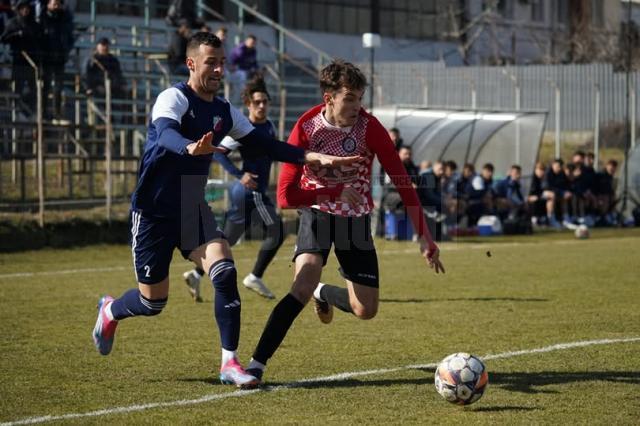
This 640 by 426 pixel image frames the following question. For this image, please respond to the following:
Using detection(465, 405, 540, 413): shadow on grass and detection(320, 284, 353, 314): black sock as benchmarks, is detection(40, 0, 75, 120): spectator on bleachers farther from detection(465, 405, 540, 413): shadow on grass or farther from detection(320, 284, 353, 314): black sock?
detection(465, 405, 540, 413): shadow on grass

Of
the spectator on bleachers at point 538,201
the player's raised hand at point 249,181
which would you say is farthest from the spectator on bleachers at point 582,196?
the player's raised hand at point 249,181

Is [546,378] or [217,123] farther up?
[217,123]

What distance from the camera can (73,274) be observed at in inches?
588

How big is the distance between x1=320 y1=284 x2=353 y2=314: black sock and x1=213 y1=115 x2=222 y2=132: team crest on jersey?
148 cm

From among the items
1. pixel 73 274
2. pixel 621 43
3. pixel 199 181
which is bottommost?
pixel 73 274

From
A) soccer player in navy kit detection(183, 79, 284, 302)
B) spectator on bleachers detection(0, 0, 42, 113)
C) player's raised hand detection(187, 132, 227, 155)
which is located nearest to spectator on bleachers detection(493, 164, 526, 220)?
spectator on bleachers detection(0, 0, 42, 113)

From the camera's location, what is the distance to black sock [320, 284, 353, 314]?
8023 mm

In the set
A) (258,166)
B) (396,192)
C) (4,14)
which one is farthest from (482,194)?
(258,166)

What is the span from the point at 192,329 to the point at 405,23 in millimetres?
40303

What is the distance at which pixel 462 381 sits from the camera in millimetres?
6477

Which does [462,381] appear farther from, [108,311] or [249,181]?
[249,181]

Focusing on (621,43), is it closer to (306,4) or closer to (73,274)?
(306,4)

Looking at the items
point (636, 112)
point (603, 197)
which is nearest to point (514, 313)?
point (603, 197)

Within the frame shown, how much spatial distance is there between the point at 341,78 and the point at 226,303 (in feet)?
5.34
